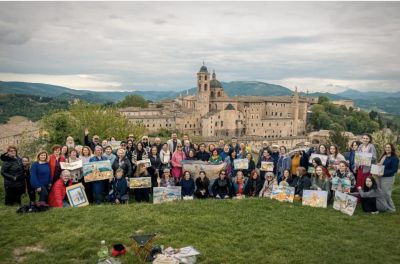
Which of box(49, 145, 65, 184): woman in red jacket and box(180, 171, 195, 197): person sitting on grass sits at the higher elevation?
box(49, 145, 65, 184): woman in red jacket

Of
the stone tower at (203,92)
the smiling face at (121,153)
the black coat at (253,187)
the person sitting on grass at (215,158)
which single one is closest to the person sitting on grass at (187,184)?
the person sitting on grass at (215,158)

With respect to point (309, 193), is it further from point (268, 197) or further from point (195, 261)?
point (195, 261)

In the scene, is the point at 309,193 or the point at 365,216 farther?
the point at 309,193

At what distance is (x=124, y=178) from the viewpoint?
41.4 ft

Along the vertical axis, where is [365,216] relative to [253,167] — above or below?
below

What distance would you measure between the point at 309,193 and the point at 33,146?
2467cm

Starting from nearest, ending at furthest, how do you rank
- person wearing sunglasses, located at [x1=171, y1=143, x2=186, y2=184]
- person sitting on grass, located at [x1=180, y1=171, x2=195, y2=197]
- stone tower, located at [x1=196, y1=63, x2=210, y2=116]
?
1. person sitting on grass, located at [x1=180, y1=171, x2=195, y2=197]
2. person wearing sunglasses, located at [x1=171, y1=143, x2=186, y2=184]
3. stone tower, located at [x1=196, y1=63, x2=210, y2=116]

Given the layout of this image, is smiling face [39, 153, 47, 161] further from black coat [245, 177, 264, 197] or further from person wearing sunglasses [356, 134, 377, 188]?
person wearing sunglasses [356, 134, 377, 188]

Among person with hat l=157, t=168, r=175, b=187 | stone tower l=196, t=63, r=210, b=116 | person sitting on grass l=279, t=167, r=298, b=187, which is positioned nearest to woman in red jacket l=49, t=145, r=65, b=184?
person with hat l=157, t=168, r=175, b=187

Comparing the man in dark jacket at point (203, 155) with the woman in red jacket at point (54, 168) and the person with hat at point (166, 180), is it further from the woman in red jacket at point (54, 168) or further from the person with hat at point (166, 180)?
the woman in red jacket at point (54, 168)

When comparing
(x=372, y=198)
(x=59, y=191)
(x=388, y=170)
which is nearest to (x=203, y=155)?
(x=59, y=191)

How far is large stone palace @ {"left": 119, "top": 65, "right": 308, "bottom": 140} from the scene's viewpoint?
98.0 metres

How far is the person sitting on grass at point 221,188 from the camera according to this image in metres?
13.4

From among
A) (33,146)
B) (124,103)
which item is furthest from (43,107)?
(33,146)
